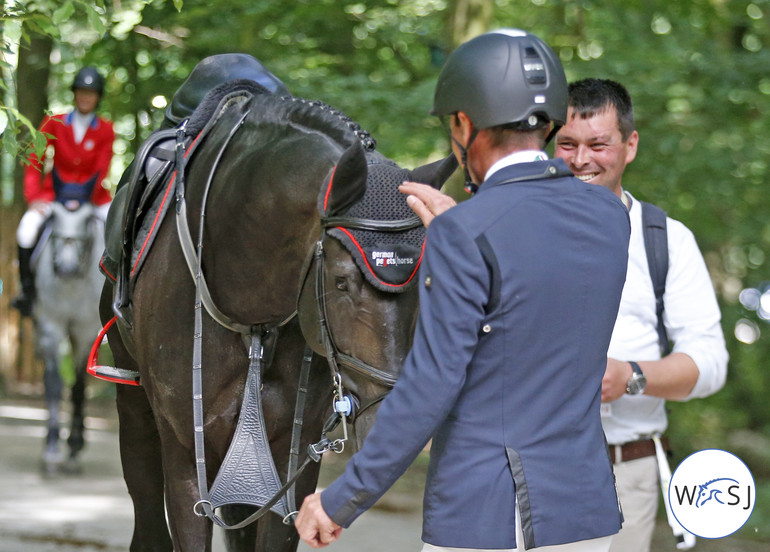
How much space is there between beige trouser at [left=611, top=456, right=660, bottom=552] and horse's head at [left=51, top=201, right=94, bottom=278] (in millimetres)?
5868

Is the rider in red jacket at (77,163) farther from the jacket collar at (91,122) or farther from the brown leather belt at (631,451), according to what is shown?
the brown leather belt at (631,451)

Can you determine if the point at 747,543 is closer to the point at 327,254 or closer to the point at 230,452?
the point at 230,452

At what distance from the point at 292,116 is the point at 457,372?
1.51 metres

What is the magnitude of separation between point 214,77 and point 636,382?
7.30 feet

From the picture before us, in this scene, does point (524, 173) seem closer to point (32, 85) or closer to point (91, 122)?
point (91, 122)

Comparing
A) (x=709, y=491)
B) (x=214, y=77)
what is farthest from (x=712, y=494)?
(x=214, y=77)

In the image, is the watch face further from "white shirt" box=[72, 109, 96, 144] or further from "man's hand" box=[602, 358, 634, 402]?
"white shirt" box=[72, 109, 96, 144]

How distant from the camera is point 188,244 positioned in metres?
3.40

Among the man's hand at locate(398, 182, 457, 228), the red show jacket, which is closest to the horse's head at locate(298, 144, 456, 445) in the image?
the man's hand at locate(398, 182, 457, 228)

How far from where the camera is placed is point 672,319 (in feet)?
11.1

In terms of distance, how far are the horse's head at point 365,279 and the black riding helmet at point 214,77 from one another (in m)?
1.54

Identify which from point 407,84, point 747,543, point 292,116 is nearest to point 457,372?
point 292,116

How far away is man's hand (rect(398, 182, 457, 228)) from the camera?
99.4 inches

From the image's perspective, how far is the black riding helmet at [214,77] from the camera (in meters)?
4.25
